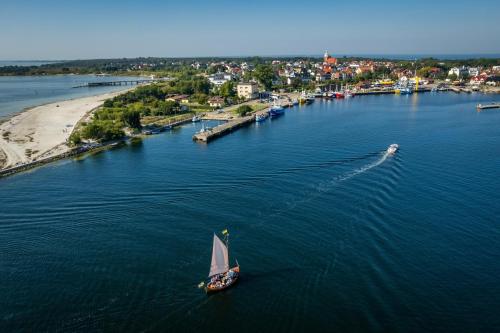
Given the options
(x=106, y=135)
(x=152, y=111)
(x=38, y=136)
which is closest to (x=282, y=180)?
(x=106, y=135)

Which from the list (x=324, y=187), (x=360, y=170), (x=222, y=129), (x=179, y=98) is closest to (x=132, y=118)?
(x=222, y=129)

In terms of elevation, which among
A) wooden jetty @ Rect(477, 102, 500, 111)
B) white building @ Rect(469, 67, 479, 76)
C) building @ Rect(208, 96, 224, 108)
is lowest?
wooden jetty @ Rect(477, 102, 500, 111)

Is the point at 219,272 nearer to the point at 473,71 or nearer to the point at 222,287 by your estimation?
the point at 222,287

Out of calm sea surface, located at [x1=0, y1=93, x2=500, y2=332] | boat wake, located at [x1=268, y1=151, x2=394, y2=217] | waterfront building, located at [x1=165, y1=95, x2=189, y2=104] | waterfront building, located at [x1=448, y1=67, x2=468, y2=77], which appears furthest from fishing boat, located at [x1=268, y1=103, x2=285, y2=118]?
waterfront building, located at [x1=448, y1=67, x2=468, y2=77]

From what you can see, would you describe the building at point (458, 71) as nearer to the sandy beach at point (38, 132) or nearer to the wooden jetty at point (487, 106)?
the wooden jetty at point (487, 106)

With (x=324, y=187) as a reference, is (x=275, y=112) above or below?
above

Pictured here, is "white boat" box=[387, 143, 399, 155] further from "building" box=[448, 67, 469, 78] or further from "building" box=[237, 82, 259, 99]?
"building" box=[448, 67, 469, 78]

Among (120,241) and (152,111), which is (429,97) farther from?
(120,241)

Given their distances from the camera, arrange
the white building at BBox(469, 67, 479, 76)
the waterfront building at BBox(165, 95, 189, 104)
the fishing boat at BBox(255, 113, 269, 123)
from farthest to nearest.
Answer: the white building at BBox(469, 67, 479, 76) < the waterfront building at BBox(165, 95, 189, 104) < the fishing boat at BBox(255, 113, 269, 123)
